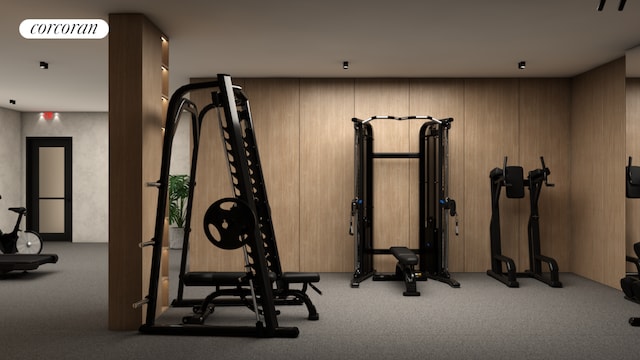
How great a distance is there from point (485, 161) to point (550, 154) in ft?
3.08

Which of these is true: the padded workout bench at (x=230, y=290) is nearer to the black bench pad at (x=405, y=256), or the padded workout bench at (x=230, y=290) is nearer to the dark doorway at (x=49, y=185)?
the black bench pad at (x=405, y=256)

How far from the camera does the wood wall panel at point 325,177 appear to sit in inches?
308

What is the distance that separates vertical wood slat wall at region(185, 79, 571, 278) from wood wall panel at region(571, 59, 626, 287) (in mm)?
209

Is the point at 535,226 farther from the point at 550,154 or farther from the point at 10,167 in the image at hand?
the point at 10,167

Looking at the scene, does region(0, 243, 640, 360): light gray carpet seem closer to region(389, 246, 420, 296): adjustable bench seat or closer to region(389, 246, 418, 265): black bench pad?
region(389, 246, 420, 296): adjustable bench seat

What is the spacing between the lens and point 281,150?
25.7ft

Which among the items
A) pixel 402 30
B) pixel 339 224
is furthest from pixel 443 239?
pixel 402 30

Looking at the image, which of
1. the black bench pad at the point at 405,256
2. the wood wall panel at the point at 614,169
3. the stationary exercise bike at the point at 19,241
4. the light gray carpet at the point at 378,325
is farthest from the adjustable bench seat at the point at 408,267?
the stationary exercise bike at the point at 19,241

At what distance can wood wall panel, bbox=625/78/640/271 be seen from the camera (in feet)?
20.5

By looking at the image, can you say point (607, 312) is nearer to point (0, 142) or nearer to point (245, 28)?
point (245, 28)

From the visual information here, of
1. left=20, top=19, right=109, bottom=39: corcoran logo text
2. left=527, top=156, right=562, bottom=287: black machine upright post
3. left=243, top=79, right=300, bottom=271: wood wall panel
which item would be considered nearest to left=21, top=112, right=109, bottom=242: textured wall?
left=243, top=79, right=300, bottom=271: wood wall panel

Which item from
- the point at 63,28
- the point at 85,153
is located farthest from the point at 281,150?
the point at 85,153

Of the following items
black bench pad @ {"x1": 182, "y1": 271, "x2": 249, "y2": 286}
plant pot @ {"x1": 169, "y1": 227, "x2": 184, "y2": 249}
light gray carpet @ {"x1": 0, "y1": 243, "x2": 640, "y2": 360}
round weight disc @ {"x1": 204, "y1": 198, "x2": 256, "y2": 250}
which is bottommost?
light gray carpet @ {"x1": 0, "y1": 243, "x2": 640, "y2": 360}

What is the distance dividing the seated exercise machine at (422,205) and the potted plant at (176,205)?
14.7 ft
